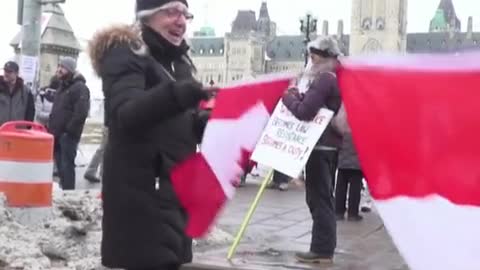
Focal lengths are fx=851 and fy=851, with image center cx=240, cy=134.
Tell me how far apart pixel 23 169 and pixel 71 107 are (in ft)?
12.1

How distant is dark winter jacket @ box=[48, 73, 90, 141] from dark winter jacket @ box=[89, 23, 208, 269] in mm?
7843

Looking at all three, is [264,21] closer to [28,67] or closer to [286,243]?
[28,67]

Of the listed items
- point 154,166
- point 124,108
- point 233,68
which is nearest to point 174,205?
point 154,166

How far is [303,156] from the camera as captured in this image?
20.9 ft

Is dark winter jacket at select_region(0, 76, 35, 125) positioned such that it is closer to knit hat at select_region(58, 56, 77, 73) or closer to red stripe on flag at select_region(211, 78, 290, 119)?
knit hat at select_region(58, 56, 77, 73)

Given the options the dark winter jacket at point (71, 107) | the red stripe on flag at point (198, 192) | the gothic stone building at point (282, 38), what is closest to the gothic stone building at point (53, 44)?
the dark winter jacket at point (71, 107)

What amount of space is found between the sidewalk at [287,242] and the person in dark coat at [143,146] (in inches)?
123

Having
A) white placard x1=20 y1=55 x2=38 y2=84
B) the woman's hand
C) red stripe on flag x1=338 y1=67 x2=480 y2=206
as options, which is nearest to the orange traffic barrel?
the woman's hand

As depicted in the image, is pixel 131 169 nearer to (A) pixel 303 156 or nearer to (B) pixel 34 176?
(A) pixel 303 156

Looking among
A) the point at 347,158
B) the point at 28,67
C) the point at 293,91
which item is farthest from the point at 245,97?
the point at 28,67

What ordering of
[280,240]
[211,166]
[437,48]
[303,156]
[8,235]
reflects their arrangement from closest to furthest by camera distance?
1. [437,48]
2. [211,166]
3. [303,156]
4. [8,235]
5. [280,240]

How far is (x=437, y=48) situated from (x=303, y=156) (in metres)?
2.87

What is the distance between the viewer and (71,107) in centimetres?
1143

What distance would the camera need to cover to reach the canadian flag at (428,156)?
3326mm
